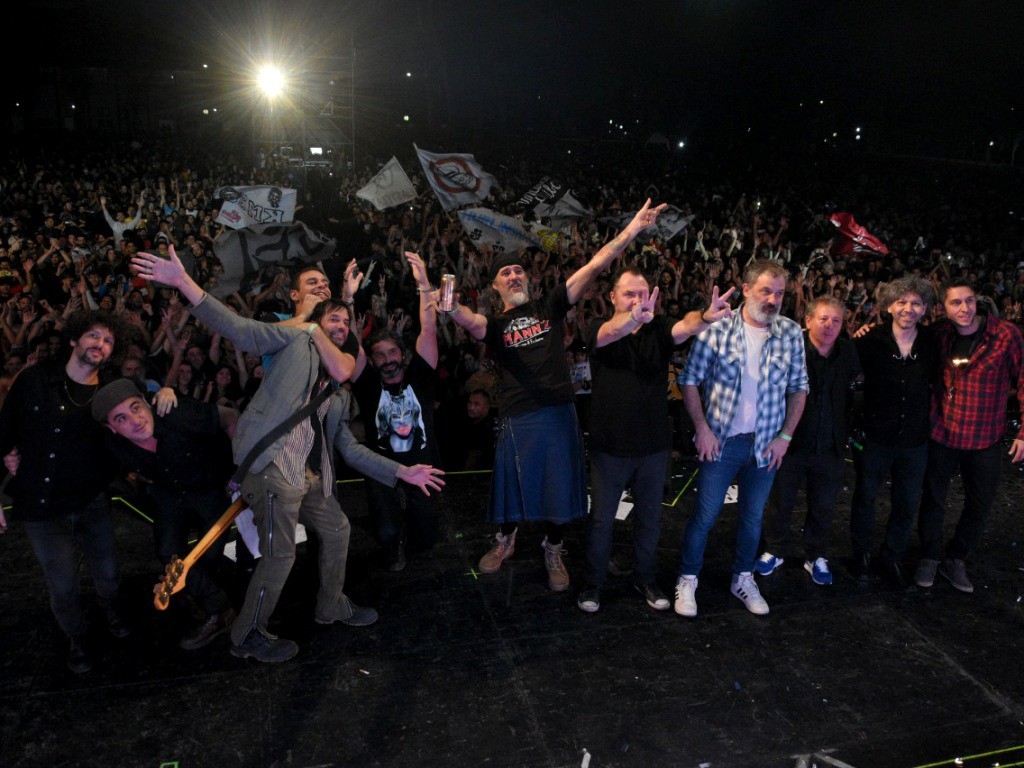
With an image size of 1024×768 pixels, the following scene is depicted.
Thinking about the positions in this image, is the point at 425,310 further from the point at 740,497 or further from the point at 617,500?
the point at 740,497

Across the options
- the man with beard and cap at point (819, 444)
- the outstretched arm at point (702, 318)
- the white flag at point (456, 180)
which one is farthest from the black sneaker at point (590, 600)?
the white flag at point (456, 180)

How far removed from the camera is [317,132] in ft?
121

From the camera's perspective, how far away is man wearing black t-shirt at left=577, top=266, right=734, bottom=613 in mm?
3986

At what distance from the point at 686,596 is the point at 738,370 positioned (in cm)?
137

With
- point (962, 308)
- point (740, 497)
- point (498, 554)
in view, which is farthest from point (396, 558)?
point (962, 308)

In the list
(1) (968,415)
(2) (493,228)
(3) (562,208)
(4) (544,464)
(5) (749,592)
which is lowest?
(5) (749,592)

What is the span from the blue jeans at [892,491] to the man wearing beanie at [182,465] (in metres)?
3.81

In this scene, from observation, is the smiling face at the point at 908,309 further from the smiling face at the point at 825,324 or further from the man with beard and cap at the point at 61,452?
the man with beard and cap at the point at 61,452

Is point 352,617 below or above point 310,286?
below

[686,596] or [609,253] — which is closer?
[609,253]

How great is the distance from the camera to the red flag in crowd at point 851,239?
451 inches

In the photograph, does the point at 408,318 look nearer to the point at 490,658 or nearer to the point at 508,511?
the point at 508,511

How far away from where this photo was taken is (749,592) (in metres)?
4.41

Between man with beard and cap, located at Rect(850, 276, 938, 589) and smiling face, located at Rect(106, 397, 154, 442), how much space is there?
4117mm
